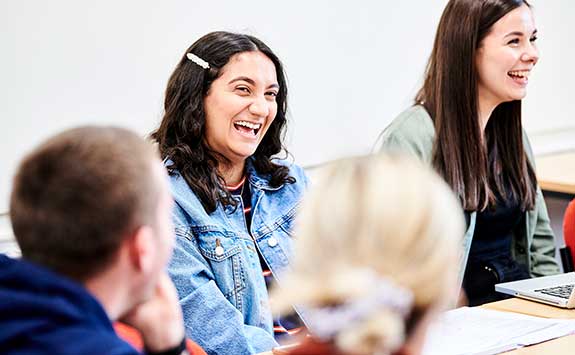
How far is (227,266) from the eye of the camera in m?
2.30

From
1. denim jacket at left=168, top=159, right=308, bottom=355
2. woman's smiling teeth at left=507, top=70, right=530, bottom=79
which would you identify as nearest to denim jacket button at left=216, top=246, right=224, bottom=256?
denim jacket at left=168, top=159, right=308, bottom=355

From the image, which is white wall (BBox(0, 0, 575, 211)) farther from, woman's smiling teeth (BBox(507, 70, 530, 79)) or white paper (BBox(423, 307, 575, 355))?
white paper (BBox(423, 307, 575, 355))

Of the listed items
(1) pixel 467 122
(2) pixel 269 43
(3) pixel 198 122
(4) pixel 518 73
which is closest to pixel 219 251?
(3) pixel 198 122

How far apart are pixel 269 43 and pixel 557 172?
132 cm

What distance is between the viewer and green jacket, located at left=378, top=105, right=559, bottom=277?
2857mm

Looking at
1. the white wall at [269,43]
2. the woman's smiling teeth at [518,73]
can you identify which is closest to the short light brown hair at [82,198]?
the white wall at [269,43]

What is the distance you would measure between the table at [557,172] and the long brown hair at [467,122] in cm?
72

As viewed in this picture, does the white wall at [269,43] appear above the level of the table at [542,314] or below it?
above

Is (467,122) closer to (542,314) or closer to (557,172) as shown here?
(542,314)

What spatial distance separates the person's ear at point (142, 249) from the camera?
1.18 metres

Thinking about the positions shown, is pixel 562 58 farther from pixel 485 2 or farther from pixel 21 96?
pixel 21 96

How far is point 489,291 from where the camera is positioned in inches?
110

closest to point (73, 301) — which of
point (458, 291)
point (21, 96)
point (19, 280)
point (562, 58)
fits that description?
point (19, 280)

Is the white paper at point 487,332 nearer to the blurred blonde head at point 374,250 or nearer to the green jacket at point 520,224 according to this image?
the green jacket at point 520,224
